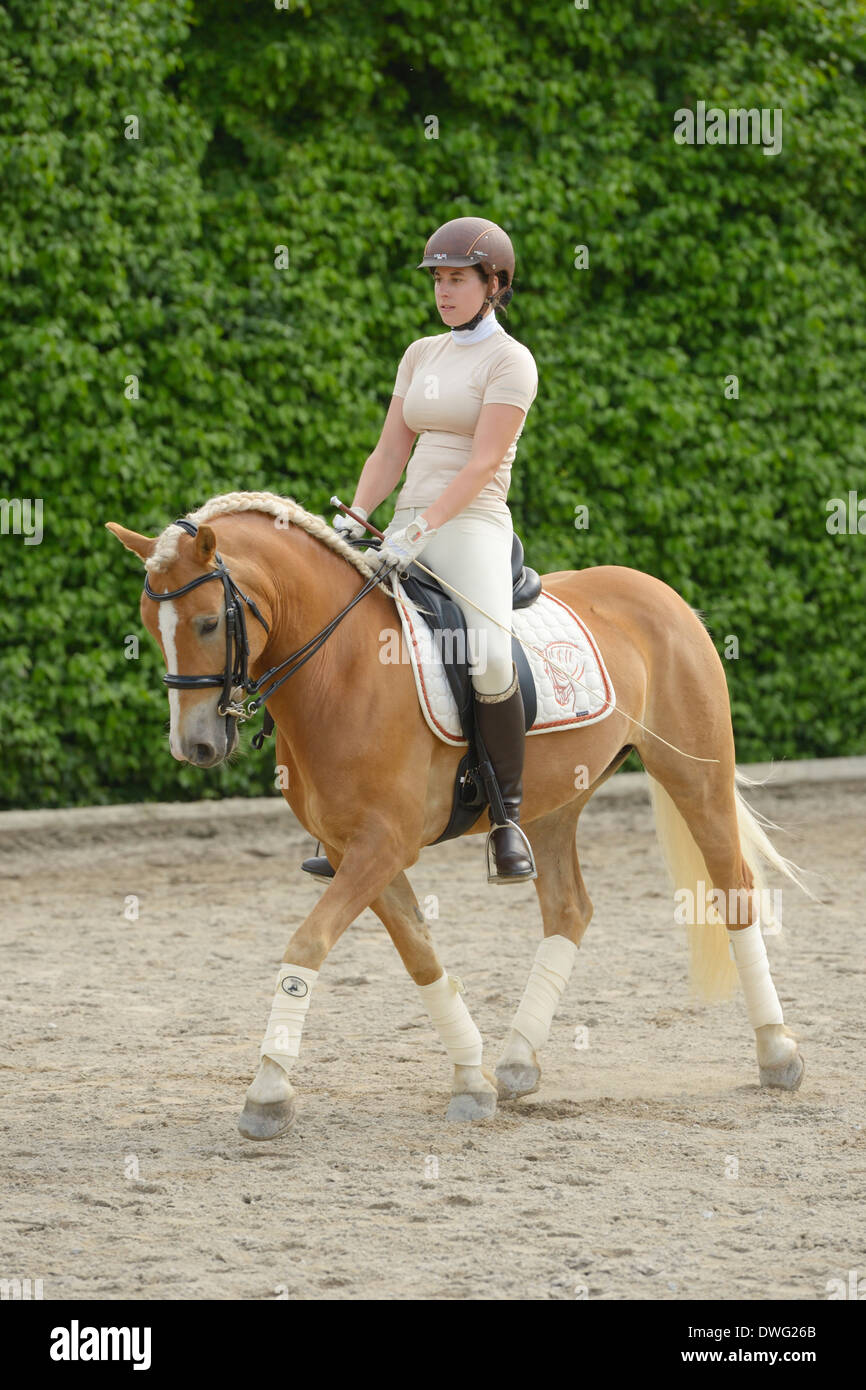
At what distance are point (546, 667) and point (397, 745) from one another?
0.66 meters

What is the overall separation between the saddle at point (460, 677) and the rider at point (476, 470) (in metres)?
0.03

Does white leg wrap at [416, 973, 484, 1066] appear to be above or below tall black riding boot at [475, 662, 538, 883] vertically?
below

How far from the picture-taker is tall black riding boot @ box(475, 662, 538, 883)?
4.70 m

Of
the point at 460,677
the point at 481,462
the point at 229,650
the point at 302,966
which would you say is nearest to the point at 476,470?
the point at 481,462

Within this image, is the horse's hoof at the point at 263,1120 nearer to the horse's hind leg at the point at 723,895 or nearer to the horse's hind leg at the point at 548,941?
the horse's hind leg at the point at 548,941

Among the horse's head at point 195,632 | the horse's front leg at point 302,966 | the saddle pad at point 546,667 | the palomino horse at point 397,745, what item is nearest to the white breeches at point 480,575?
the saddle pad at point 546,667

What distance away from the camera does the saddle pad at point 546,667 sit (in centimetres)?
467

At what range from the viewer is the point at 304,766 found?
180 inches

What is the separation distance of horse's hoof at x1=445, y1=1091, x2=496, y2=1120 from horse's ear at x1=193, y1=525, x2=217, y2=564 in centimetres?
184

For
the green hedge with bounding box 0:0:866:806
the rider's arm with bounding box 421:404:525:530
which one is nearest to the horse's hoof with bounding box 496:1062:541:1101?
the rider's arm with bounding box 421:404:525:530

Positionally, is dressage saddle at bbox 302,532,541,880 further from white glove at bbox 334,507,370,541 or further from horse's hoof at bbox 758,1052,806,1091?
horse's hoof at bbox 758,1052,806,1091

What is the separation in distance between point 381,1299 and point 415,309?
304 inches
